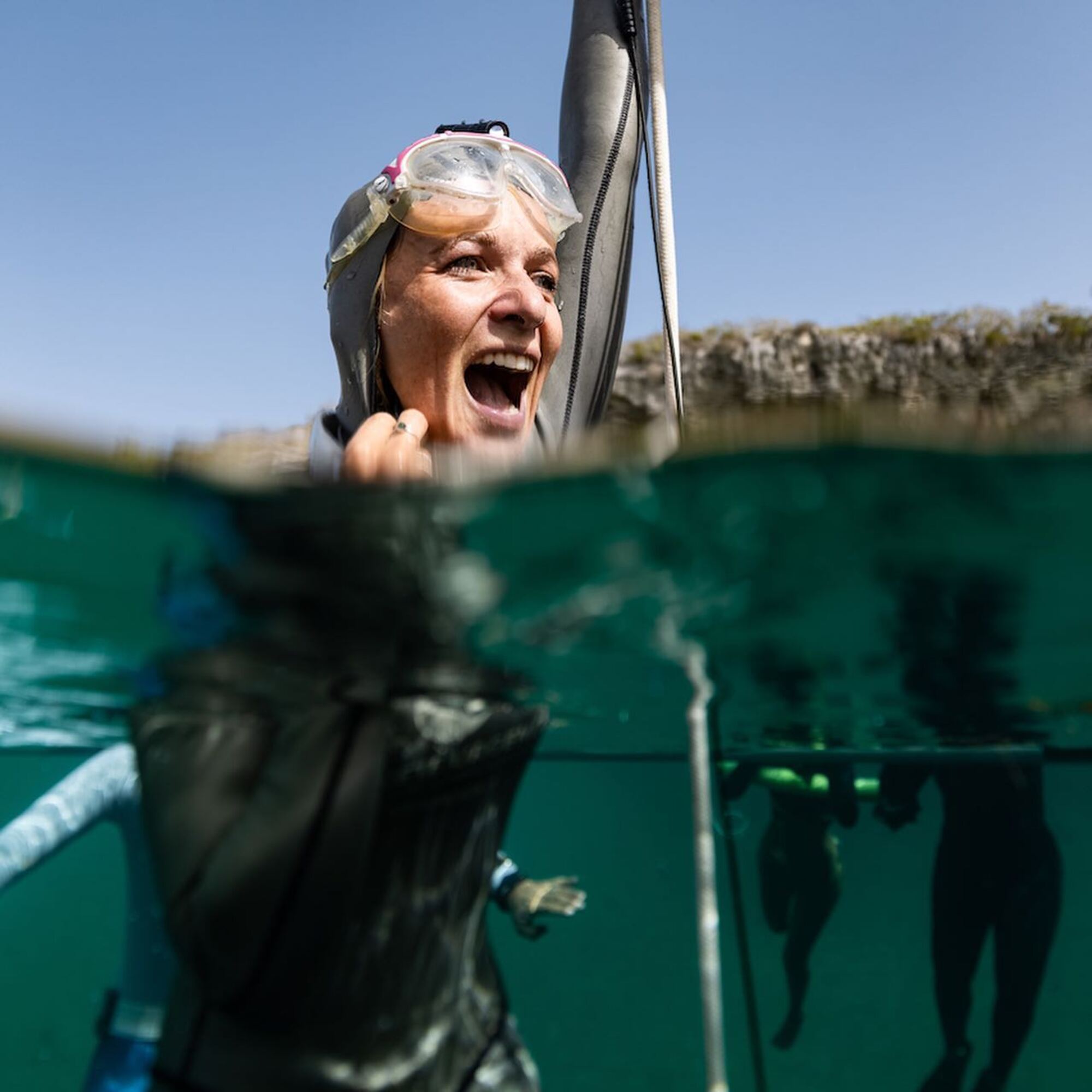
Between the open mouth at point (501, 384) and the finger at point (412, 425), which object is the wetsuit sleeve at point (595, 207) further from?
the finger at point (412, 425)

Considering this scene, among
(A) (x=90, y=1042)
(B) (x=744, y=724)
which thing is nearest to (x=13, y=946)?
(A) (x=90, y=1042)

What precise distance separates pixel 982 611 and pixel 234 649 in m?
2.41

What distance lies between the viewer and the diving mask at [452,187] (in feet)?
8.43

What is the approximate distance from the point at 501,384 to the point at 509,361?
117 mm

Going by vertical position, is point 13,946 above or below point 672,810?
below

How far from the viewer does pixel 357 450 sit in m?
1.97

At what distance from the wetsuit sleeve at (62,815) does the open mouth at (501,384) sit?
111 inches

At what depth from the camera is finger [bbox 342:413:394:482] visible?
195cm

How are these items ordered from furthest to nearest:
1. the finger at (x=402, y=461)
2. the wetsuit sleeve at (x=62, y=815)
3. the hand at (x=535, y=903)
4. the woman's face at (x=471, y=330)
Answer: the hand at (x=535, y=903) → the wetsuit sleeve at (x=62, y=815) → the woman's face at (x=471, y=330) → the finger at (x=402, y=461)

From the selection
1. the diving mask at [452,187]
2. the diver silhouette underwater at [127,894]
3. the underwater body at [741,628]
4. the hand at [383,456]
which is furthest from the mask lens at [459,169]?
the diver silhouette underwater at [127,894]

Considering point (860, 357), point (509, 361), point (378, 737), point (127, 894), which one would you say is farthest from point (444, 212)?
point (860, 357)

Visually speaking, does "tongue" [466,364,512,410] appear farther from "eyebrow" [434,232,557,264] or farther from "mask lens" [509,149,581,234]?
"mask lens" [509,149,581,234]

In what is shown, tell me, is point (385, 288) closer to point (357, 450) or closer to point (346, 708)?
point (357, 450)

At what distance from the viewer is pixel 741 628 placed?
3.11 meters
